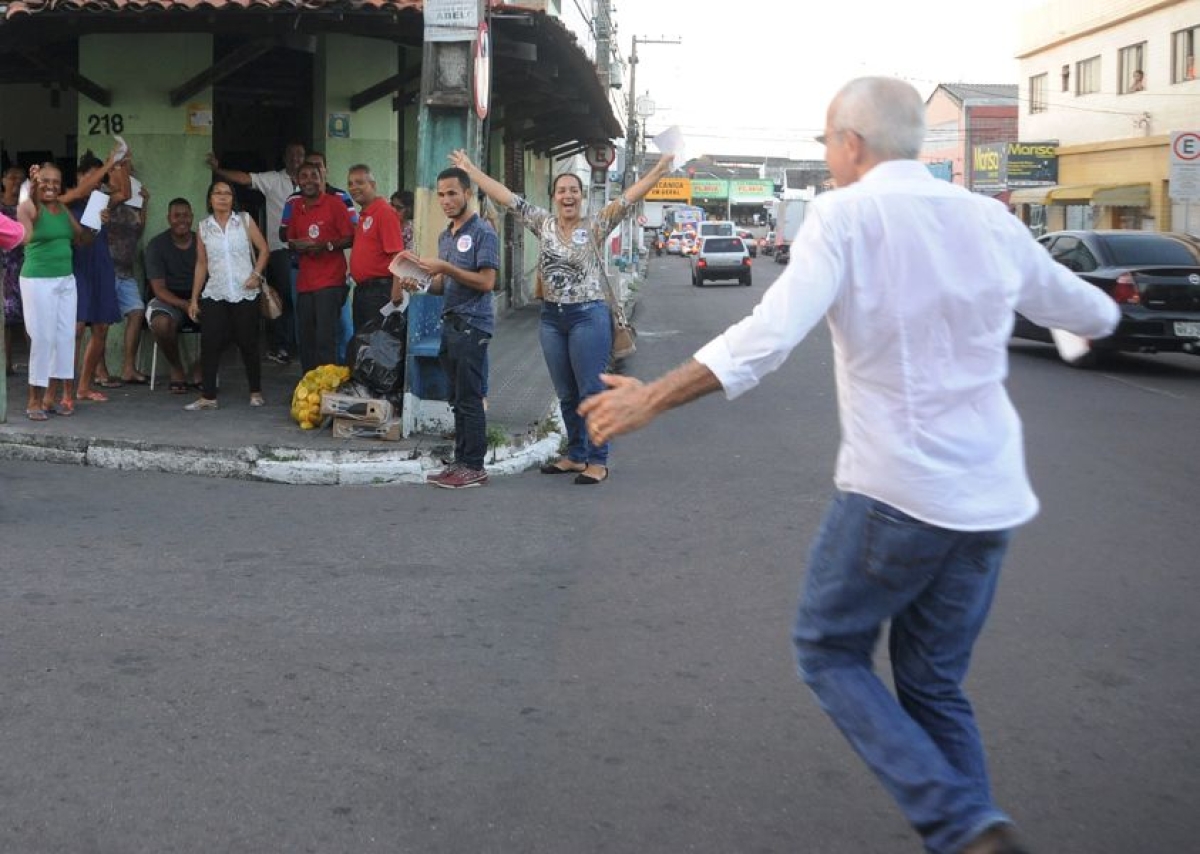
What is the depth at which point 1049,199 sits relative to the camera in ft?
147

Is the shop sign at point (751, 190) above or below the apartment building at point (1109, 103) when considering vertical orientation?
above

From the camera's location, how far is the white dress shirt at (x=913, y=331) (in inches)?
119

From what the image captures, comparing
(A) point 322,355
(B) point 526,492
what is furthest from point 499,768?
(A) point 322,355

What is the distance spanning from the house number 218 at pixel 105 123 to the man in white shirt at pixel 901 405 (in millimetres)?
10499

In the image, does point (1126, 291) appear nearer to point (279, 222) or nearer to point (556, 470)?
point (556, 470)

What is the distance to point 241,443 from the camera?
9.13m

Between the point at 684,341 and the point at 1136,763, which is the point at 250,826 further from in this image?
the point at 684,341

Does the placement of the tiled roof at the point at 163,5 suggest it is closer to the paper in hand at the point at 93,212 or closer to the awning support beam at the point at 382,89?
the paper in hand at the point at 93,212

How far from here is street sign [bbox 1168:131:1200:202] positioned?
2327 centimetres

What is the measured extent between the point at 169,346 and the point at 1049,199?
125 ft

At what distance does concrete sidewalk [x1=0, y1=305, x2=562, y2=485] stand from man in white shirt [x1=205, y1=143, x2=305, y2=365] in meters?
1.97

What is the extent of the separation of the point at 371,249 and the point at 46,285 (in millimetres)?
2198

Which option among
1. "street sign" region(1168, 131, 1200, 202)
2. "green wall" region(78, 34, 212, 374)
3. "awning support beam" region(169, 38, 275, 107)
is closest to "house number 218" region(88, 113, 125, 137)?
"green wall" region(78, 34, 212, 374)

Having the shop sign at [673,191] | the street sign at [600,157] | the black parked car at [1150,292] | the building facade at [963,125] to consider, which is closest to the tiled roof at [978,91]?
the building facade at [963,125]
